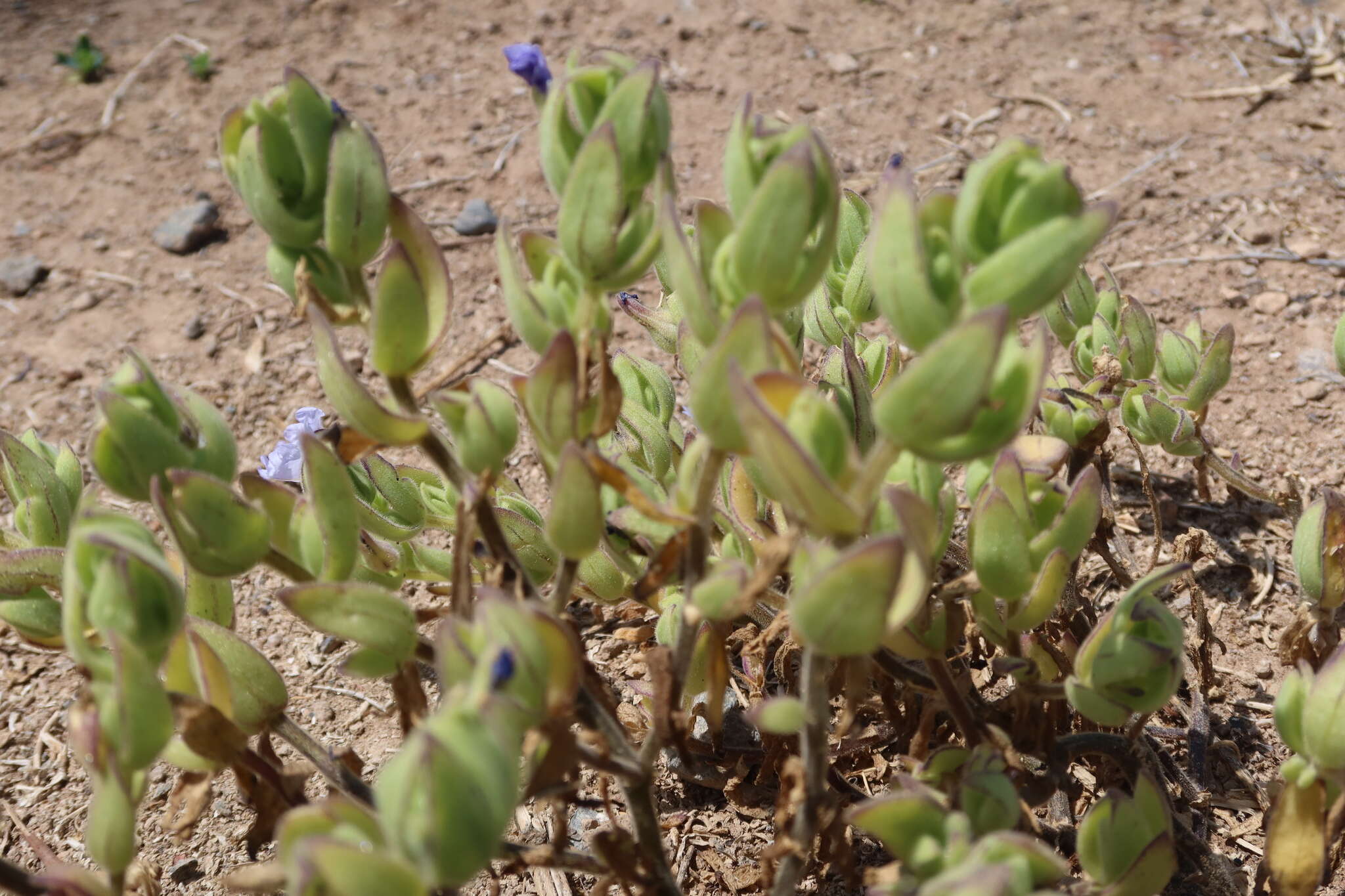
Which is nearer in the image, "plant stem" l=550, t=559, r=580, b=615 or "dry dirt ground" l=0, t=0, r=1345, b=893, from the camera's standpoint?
"plant stem" l=550, t=559, r=580, b=615

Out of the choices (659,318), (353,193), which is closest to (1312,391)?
(659,318)

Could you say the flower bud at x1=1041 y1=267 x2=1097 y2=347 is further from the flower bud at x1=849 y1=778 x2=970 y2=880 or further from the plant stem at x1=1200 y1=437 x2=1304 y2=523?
the flower bud at x1=849 y1=778 x2=970 y2=880

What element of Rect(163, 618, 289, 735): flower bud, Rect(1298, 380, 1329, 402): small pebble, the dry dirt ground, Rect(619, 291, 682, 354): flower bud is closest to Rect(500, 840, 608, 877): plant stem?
Rect(163, 618, 289, 735): flower bud

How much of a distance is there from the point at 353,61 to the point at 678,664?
3.34m

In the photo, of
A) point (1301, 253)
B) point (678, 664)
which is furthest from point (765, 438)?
point (1301, 253)

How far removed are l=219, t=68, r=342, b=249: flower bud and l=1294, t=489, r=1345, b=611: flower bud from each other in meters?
1.19

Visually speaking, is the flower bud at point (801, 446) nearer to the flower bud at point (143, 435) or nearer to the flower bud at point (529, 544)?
the flower bud at point (143, 435)

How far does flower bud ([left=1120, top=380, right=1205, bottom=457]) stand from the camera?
181 centimetres

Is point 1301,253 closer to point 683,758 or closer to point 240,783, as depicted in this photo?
point 683,758

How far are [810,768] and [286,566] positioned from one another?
0.54 metres

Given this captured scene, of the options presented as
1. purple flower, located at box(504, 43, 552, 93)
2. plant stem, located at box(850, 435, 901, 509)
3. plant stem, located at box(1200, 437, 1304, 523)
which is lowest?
plant stem, located at box(1200, 437, 1304, 523)

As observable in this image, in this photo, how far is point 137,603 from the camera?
0.92 m

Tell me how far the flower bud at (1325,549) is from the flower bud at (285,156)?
1.19 meters

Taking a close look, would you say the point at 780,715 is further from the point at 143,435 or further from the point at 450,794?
the point at 143,435
